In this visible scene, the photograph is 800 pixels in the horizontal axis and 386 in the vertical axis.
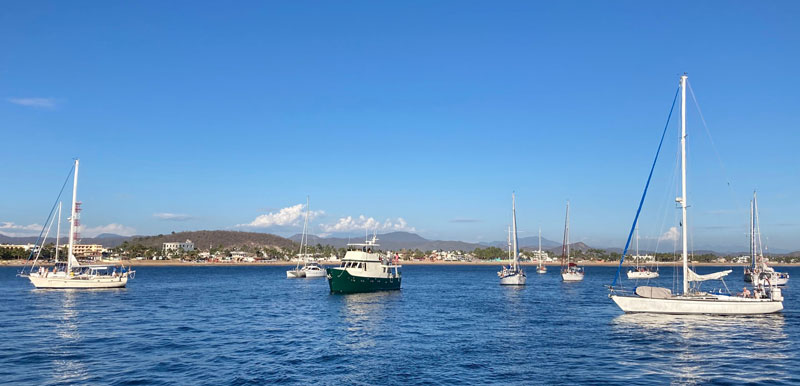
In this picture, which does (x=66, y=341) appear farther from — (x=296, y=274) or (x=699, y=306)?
(x=296, y=274)

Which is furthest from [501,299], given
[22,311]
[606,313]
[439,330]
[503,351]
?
[22,311]

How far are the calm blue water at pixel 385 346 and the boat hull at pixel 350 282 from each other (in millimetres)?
13854

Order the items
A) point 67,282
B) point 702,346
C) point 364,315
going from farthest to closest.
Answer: point 67,282, point 364,315, point 702,346

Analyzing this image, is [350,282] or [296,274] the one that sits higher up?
[350,282]

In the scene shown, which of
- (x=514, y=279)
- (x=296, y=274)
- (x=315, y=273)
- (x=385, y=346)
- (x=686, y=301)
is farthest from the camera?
(x=315, y=273)

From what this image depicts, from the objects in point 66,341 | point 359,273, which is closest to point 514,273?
point 359,273

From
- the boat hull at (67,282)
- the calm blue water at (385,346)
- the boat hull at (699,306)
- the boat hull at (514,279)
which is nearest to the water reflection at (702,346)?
the calm blue water at (385,346)

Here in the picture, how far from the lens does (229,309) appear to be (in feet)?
193

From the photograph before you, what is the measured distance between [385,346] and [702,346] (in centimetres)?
1927

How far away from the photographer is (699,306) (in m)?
46.8

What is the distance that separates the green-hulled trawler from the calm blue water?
14.2 meters

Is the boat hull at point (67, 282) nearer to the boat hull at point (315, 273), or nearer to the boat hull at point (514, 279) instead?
the boat hull at point (315, 273)

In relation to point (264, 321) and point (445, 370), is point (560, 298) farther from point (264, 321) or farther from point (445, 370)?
point (445, 370)

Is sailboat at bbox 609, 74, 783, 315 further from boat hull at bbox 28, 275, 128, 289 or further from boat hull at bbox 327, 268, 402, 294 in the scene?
boat hull at bbox 28, 275, 128, 289
